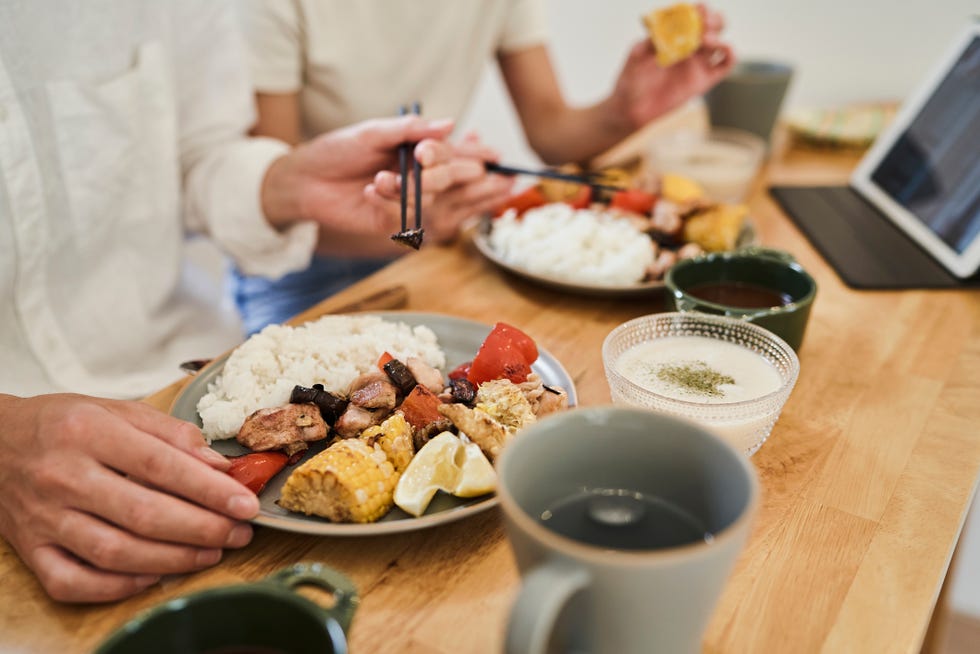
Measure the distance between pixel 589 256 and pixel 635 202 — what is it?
272 millimetres

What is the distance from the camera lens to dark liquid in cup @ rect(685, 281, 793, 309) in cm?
118

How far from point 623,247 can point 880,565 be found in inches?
29.0

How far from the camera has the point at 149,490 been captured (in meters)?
0.75

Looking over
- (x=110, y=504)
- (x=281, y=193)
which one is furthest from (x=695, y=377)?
(x=281, y=193)

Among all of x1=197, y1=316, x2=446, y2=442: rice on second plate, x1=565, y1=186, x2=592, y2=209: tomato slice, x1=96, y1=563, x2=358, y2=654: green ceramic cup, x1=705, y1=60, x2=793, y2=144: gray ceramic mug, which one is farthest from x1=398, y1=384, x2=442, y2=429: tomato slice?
x1=705, y1=60, x2=793, y2=144: gray ceramic mug

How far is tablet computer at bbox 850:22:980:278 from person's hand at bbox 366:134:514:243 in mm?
828

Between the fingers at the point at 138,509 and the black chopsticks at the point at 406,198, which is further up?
the black chopsticks at the point at 406,198

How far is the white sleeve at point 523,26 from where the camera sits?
2105mm

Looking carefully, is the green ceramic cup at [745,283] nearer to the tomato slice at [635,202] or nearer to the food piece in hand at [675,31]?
the tomato slice at [635,202]

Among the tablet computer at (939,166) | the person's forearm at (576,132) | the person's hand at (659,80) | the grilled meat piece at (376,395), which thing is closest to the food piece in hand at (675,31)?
the person's hand at (659,80)

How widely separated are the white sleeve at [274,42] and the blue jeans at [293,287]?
461 mm

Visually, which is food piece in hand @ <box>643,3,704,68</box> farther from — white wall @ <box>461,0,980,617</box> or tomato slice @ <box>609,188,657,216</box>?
white wall @ <box>461,0,980,617</box>

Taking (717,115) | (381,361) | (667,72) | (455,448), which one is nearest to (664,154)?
(667,72)

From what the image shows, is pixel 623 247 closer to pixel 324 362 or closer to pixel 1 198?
pixel 324 362
